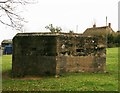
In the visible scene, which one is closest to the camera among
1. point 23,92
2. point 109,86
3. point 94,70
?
point 23,92

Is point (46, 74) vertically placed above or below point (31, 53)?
below

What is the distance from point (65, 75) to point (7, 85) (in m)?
4.52

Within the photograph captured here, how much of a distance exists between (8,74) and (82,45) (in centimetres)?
526

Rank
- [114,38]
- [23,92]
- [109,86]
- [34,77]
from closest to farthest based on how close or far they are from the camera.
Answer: [23,92], [109,86], [34,77], [114,38]

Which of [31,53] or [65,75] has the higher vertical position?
[31,53]

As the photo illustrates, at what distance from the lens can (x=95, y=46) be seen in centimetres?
2117

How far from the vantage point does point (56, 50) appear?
19.5 meters

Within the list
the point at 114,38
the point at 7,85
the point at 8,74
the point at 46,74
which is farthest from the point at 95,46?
the point at 114,38

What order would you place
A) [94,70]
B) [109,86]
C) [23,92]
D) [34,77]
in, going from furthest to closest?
[94,70], [34,77], [109,86], [23,92]

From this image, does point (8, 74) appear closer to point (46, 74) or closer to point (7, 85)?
point (46, 74)

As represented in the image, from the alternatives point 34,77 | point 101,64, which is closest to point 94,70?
point 101,64

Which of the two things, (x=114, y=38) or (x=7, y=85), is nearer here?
(x=7, y=85)

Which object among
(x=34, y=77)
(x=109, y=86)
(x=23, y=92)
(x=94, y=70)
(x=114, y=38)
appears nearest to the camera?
(x=23, y=92)

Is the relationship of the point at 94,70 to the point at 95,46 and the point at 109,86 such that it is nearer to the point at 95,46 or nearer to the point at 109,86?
the point at 95,46
